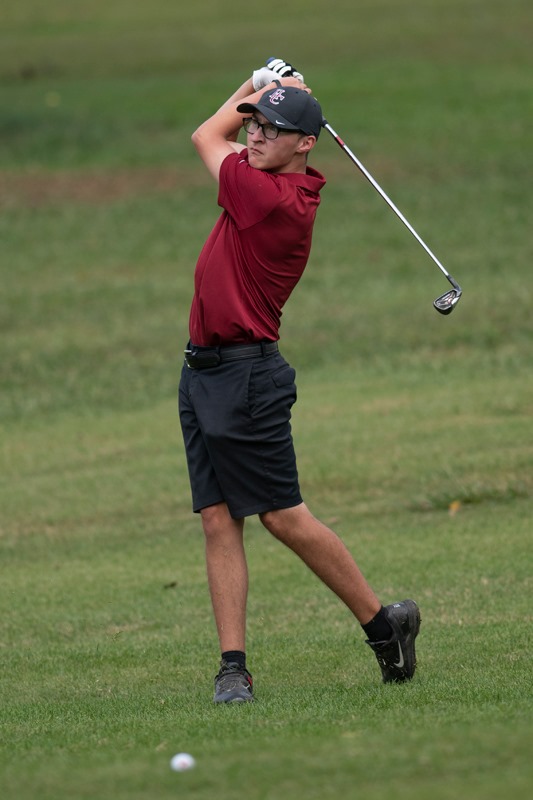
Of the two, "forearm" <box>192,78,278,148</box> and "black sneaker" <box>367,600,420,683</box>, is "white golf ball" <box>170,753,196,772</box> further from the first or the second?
"forearm" <box>192,78,278,148</box>

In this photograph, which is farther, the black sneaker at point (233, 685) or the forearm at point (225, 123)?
the forearm at point (225, 123)

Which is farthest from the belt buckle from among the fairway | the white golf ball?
the white golf ball

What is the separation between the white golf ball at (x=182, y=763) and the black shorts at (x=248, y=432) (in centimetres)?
153

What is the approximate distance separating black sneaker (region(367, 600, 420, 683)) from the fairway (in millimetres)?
99

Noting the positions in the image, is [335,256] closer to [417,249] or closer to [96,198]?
[417,249]

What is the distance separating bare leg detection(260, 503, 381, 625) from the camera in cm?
608

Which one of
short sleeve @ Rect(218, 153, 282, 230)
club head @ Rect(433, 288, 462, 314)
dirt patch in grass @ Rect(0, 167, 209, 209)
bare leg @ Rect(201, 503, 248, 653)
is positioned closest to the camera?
short sleeve @ Rect(218, 153, 282, 230)

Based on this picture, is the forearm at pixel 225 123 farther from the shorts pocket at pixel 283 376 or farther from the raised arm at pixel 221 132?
the shorts pocket at pixel 283 376

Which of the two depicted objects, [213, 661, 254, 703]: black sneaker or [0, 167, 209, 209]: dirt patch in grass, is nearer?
[213, 661, 254, 703]: black sneaker

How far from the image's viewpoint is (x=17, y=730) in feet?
18.5

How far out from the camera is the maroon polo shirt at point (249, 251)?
19.5 feet

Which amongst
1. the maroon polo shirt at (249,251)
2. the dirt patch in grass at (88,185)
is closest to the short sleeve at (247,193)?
the maroon polo shirt at (249,251)

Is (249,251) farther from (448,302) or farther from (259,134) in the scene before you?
(448,302)

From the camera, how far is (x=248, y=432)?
19.8 ft
